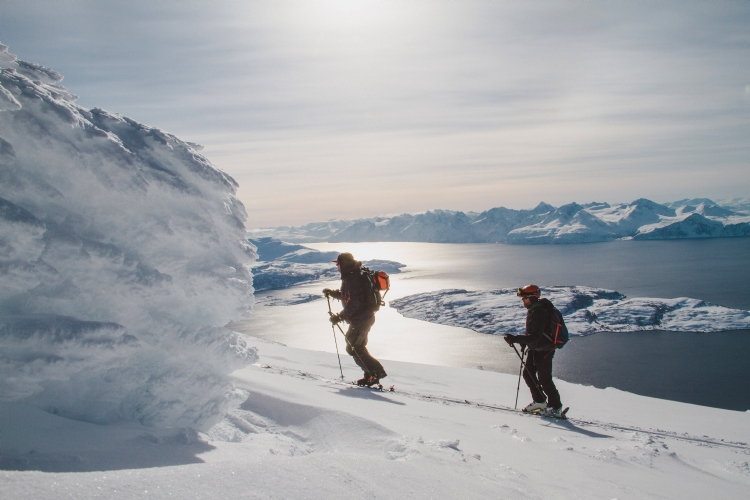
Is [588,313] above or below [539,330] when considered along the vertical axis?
below

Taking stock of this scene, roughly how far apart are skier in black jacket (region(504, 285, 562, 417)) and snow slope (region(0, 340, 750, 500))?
49 centimetres

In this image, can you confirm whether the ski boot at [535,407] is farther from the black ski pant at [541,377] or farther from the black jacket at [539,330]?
the black jacket at [539,330]

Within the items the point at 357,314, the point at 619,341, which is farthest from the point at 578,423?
the point at 619,341

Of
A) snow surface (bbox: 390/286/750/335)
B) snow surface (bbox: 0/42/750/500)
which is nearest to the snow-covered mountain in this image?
snow surface (bbox: 0/42/750/500)

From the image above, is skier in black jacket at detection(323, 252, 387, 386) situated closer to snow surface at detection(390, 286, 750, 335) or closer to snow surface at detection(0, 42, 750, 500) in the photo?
snow surface at detection(0, 42, 750, 500)

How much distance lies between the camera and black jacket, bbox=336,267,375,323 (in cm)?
809

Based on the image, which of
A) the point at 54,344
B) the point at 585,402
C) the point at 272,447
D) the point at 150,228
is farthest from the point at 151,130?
the point at 585,402

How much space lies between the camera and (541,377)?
6934 millimetres

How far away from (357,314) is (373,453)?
15.3 feet

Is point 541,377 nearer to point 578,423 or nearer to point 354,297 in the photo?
point 578,423

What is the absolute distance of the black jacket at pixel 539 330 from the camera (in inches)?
267

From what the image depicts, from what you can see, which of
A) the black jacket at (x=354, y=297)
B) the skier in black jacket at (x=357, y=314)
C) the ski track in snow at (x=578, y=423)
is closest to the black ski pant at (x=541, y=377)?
the ski track in snow at (x=578, y=423)

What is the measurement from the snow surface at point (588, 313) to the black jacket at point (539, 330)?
53.0m

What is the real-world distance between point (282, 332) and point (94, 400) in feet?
210
